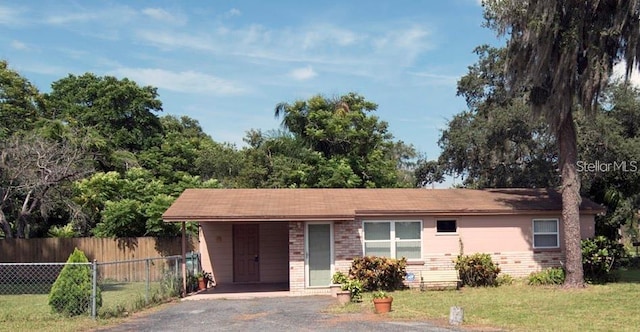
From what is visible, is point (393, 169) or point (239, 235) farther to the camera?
point (393, 169)

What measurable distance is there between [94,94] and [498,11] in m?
30.2

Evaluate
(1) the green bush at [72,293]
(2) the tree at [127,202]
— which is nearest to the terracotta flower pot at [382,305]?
(1) the green bush at [72,293]

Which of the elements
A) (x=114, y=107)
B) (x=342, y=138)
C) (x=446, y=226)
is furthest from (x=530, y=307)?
(x=114, y=107)

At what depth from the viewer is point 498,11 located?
699 inches

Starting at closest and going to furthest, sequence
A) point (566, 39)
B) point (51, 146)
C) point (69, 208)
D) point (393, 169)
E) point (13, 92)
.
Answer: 1. point (566, 39)
2. point (51, 146)
3. point (69, 208)
4. point (13, 92)
5. point (393, 169)

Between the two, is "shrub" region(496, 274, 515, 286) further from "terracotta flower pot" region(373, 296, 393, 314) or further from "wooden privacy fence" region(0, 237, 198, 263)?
"wooden privacy fence" region(0, 237, 198, 263)

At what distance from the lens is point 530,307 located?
13883 mm

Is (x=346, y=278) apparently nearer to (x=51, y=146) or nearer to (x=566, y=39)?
(x=566, y=39)

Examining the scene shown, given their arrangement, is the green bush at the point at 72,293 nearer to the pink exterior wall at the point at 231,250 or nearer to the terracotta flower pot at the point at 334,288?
the terracotta flower pot at the point at 334,288

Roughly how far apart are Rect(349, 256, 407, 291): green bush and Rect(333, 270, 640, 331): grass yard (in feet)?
2.18

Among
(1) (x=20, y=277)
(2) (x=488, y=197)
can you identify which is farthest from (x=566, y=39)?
(1) (x=20, y=277)

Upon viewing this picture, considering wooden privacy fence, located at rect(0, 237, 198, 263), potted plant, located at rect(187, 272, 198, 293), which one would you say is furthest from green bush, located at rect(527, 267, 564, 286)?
wooden privacy fence, located at rect(0, 237, 198, 263)

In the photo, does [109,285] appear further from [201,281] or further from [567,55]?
[567,55]

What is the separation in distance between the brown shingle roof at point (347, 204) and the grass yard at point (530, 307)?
8.74 ft
